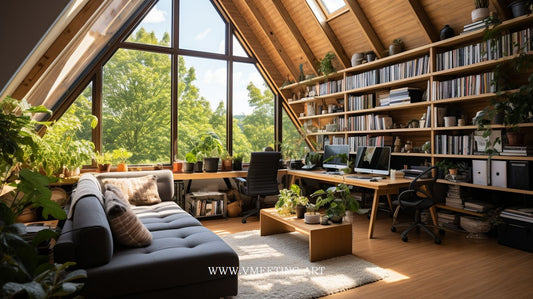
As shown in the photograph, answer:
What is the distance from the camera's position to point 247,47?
6270 mm

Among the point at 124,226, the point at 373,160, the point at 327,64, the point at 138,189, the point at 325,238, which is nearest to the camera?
the point at 124,226

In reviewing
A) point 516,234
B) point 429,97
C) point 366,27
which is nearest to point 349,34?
point 366,27

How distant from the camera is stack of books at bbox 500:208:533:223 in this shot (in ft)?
10.5

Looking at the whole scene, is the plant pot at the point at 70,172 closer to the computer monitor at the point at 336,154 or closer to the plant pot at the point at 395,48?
the computer monitor at the point at 336,154

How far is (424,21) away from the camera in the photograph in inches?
162

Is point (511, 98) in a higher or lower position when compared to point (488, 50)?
lower

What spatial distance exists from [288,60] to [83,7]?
13.5 ft

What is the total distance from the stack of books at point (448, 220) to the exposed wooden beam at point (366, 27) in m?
2.41

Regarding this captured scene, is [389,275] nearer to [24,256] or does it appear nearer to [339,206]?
[339,206]

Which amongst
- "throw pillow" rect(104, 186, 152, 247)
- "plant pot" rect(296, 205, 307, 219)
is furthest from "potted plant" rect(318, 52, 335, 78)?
"throw pillow" rect(104, 186, 152, 247)

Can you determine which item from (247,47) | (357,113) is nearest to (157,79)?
(247,47)

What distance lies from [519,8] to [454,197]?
7.03ft

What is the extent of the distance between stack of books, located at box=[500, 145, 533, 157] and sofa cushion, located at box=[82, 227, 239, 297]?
3.06 metres

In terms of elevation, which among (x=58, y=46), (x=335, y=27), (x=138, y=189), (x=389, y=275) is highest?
(x=335, y=27)
